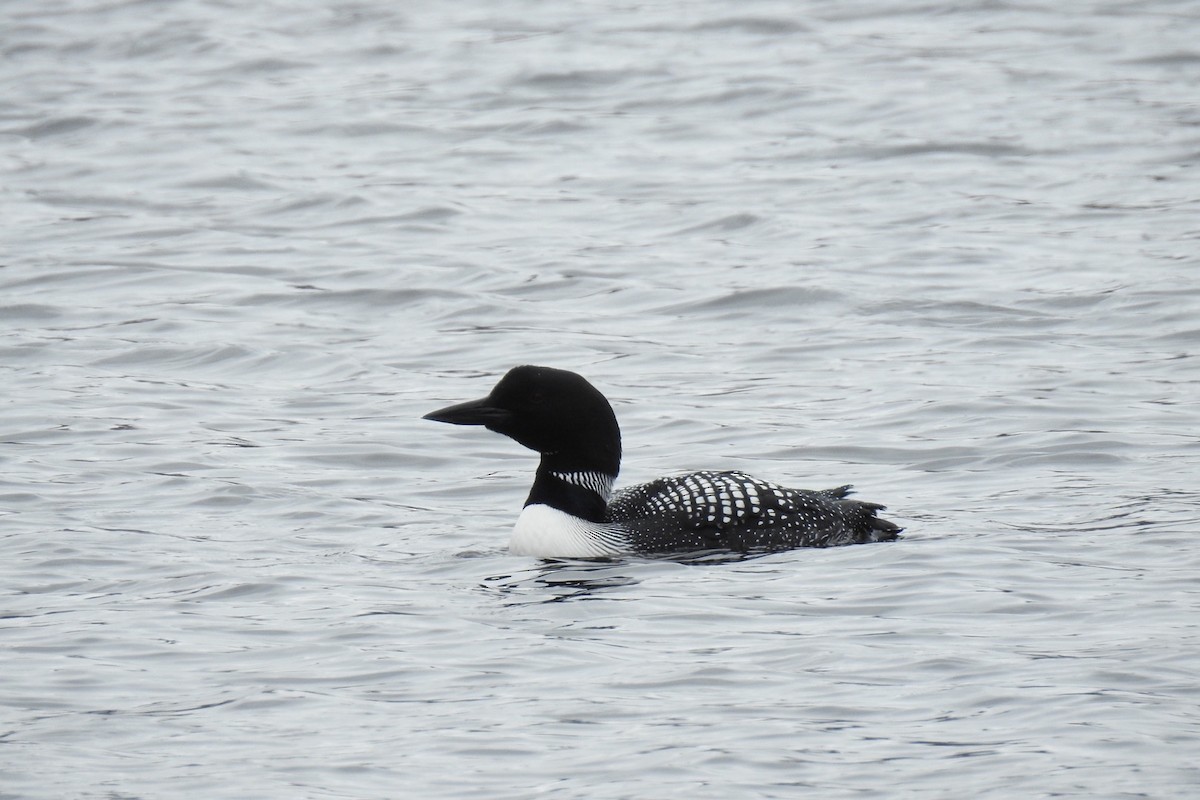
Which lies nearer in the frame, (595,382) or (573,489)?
(573,489)

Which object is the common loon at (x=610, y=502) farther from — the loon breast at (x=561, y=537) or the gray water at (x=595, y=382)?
the gray water at (x=595, y=382)

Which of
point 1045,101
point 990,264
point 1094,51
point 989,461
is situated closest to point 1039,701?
point 989,461

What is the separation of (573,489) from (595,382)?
7.22 ft

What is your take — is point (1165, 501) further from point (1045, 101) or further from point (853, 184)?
point (1045, 101)

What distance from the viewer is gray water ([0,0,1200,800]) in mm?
4945

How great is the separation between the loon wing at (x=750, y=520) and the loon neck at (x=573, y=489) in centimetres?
17

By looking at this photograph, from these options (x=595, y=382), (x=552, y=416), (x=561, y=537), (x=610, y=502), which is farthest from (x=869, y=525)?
(x=595, y=382)

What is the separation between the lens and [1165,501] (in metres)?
6.91

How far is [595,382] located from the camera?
29.3 ft

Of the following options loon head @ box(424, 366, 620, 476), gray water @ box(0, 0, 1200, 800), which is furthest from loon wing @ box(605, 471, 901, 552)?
loon head @ box(424, 366, 620, 476)

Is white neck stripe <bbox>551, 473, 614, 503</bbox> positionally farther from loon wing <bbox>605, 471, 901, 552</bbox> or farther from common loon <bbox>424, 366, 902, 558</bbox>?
loon wing <bbox>605, 471, 901, 552</bbox>

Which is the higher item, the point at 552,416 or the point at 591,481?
the point at 552,416

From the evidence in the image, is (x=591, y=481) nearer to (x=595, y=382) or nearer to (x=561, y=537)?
(x=561, y=537)

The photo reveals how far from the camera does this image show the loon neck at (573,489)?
6750mm
